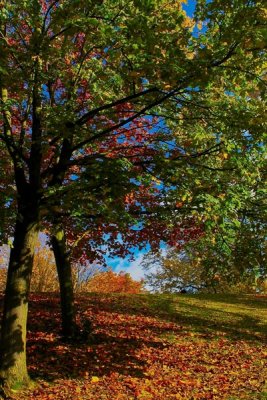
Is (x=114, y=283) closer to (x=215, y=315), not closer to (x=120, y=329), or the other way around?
(x=215, y=315)

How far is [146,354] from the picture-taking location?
10828 mm

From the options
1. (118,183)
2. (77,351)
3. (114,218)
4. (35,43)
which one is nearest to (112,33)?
(35,43)

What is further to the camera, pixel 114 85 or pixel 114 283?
pixel 114 283

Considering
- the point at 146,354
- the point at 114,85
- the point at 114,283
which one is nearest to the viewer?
the point at 114,85

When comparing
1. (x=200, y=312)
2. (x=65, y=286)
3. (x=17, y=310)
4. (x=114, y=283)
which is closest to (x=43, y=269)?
(x=114, y=283)

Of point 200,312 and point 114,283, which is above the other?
point 114,283

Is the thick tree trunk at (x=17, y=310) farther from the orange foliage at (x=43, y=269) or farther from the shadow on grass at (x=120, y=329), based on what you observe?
the orange foliage at (x=43, y=269)

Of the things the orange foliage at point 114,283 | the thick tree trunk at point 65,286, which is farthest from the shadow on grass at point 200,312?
the orange foliage at point 114,283

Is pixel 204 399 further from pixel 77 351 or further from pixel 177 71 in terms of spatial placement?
pixel 177 71

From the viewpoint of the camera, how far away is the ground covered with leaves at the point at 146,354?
8.55 m

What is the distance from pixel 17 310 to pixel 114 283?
46489mm

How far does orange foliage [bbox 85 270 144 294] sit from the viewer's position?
164 ft

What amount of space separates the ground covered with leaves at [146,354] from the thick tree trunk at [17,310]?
18.2 inches

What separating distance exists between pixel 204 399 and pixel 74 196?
16.2 ft
